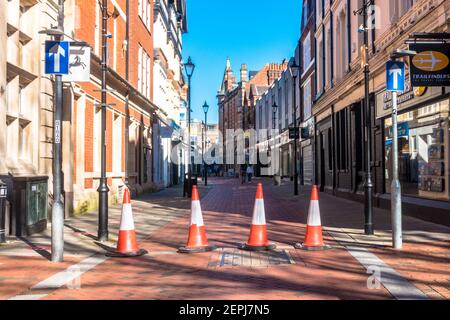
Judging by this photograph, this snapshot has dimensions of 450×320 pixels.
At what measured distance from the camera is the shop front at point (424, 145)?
36.6ft

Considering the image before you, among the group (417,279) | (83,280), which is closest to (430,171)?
(417,279)

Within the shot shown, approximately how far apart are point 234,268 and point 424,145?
761cm

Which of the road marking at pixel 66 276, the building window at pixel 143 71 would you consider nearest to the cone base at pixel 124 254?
the road marking at pixel 66 276

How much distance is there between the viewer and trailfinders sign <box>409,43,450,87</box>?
10.5 metres

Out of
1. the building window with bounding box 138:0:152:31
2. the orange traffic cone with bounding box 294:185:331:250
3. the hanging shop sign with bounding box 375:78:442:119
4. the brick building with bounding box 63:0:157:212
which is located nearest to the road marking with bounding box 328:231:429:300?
the orange traffic cone with bounding box 294:185:331:250

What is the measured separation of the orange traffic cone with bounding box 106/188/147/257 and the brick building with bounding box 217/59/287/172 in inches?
2528

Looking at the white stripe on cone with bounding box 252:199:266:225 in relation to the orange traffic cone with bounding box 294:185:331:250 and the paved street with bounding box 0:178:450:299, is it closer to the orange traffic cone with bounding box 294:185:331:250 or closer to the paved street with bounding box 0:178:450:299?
the paved street with bounding box 0:178:450:299

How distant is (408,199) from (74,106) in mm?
9725

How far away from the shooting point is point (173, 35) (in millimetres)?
39688

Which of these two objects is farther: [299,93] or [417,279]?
[299,93]

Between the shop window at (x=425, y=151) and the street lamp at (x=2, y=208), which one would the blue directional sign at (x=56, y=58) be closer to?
the street lamp at (x=2, y=208)

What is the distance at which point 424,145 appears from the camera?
1245 cm

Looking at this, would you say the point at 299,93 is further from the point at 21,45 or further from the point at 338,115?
the point at 21,45

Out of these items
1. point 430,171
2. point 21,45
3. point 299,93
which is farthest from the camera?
point 299,93
